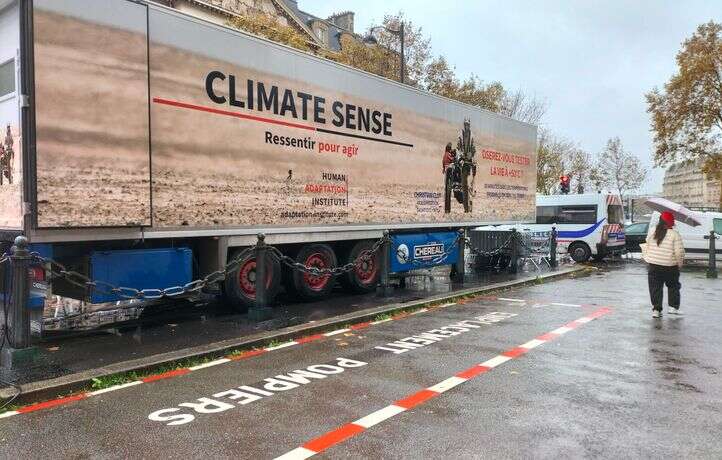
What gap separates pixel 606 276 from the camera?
15211 mm

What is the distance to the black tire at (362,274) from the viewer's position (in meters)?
10.5

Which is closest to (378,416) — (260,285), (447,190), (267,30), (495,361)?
(495,361)

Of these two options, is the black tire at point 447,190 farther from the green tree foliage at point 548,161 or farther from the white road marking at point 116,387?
the green tree foliage at point 548,161

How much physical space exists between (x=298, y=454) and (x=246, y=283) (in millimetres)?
5028

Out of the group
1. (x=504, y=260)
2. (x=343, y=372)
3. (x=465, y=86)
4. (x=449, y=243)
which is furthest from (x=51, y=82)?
(x=465, y=86)

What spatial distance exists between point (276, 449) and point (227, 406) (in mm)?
1021

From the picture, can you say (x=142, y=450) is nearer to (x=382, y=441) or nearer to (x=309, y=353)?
(x=382, y=441)

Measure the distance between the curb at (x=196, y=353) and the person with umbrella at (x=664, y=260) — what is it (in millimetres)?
3259

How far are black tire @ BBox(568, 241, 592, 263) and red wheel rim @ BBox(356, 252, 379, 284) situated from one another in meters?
11.0

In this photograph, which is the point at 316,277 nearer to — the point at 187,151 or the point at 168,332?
the point at 168,332

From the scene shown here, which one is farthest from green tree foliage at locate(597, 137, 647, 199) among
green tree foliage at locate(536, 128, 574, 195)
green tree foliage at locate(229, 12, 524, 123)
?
green tree foliage at locate(229, 12, 524, 123)

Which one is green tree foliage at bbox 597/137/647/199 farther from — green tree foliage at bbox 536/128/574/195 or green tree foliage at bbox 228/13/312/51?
green tree foliage at bbox 228/13/312/51

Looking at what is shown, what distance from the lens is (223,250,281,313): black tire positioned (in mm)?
8422

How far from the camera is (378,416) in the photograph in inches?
179
